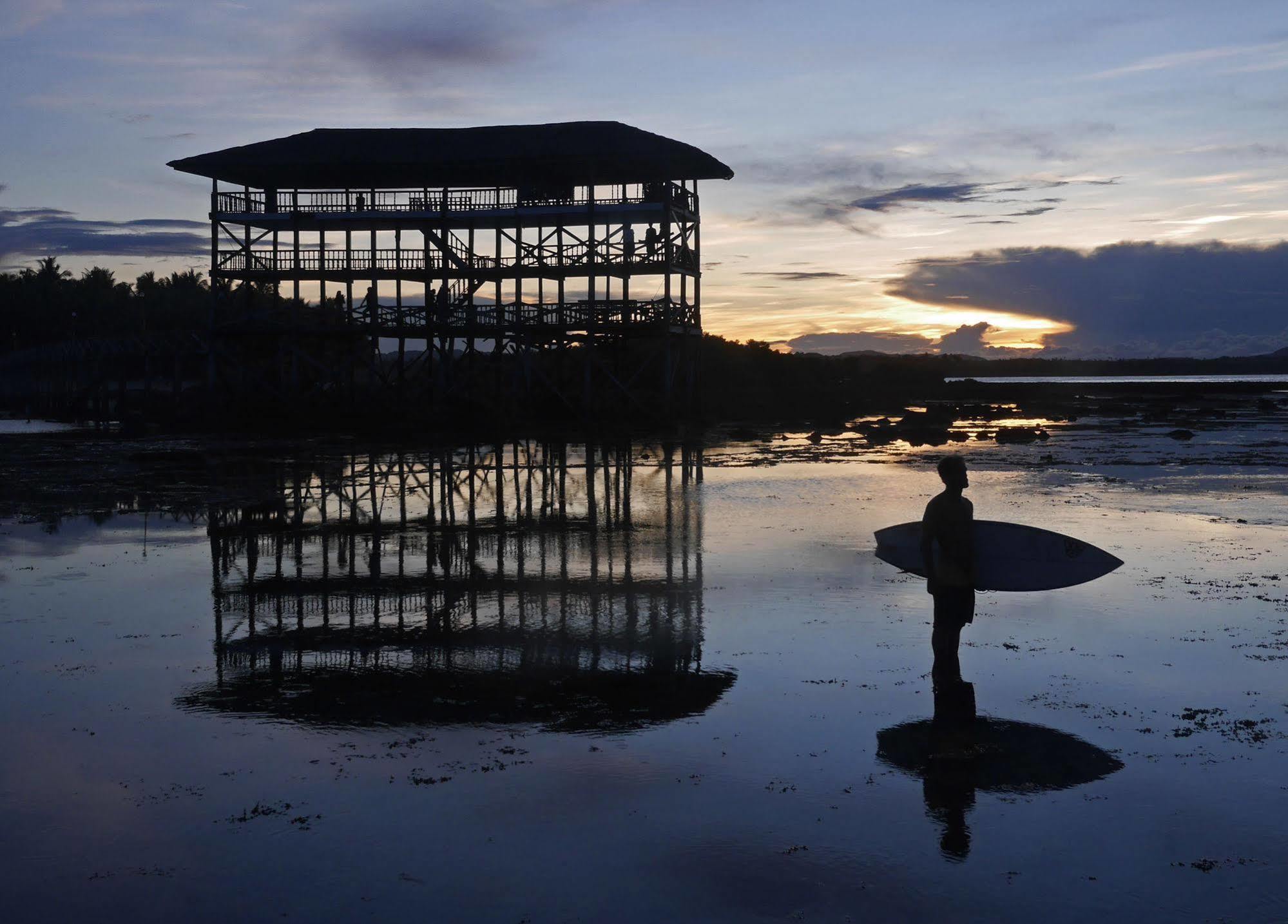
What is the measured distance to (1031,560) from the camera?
1233 centimetres

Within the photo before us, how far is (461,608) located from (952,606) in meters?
5.89

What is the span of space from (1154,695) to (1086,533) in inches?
364

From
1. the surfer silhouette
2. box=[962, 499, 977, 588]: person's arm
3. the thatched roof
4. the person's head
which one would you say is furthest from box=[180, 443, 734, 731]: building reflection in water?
the thatched roof

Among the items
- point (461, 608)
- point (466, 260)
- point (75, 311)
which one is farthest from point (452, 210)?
point (75, 311)

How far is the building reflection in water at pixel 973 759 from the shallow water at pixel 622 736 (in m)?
0.03

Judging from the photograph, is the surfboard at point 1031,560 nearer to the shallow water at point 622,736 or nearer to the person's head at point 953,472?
the shallow water at point 622,736

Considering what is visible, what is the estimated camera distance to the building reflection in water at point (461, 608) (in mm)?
10078

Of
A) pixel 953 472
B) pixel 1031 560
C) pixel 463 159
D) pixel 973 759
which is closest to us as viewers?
pixel 973 759

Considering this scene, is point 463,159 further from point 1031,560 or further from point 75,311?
point 75,311

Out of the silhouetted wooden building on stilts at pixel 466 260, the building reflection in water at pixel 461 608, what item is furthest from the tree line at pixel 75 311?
the building reflection in water at pixel 461 608

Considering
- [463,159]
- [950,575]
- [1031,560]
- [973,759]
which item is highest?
[463,159]

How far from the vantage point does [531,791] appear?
7898mm

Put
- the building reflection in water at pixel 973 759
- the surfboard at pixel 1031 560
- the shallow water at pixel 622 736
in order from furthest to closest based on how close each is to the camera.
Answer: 1. the surfboard at pixel 1031 560
2. the building reflection in water at pixel 973 759
3. the shallow water at pixel 622 736

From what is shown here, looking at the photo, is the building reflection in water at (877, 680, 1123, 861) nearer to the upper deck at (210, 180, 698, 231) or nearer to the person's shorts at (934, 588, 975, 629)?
the person's shorts at (934, 588, 975, 629)
